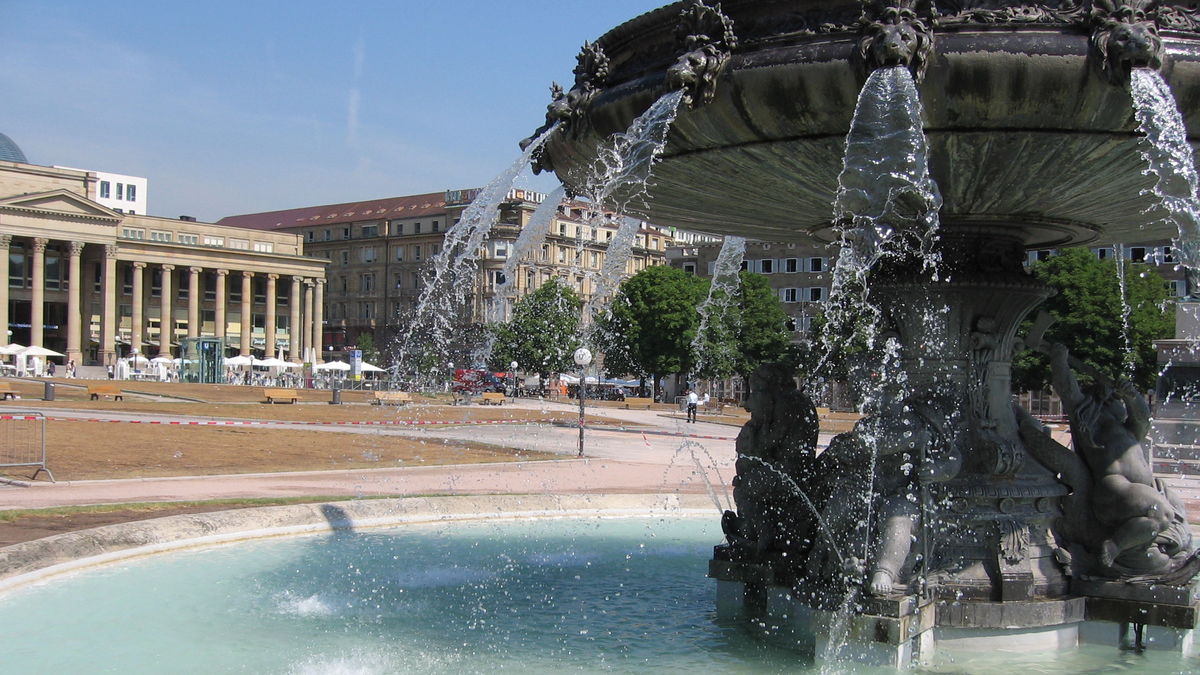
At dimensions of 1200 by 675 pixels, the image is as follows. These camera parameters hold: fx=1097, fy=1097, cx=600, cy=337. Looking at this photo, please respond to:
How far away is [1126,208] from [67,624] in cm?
775

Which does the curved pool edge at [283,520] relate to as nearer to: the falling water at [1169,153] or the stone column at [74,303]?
the falling water at [1169,153]

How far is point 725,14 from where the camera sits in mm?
6293

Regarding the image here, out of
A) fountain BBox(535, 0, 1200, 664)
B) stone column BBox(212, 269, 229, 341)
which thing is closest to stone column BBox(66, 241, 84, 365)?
stone column BBox(212, 269, 229, 341)

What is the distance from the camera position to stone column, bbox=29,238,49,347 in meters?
89.6

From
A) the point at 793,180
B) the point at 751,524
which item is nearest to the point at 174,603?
the point at 751,524

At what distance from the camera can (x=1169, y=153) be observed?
571cm

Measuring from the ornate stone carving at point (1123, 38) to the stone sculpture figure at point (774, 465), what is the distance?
3.64 metres

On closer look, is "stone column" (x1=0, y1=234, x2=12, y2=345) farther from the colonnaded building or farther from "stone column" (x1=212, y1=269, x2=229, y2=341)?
"stone column" (x1=212, y1=269, x2=229, y2=341)

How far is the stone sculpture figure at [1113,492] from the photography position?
7.60 m

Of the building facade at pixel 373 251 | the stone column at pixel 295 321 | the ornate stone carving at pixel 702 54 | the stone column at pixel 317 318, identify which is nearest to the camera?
the ornate stone carving at pixel 702 54

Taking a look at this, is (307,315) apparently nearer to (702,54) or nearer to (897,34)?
(702,54)

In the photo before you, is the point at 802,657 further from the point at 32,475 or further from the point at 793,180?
the point at 32,475

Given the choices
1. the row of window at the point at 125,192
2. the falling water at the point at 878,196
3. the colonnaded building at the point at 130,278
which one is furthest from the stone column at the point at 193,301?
the falling water at the point at 878,196

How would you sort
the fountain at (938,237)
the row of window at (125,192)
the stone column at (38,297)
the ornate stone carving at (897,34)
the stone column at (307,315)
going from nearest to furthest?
the ornate stone carving at (897,34) → the fountain at (938,237) → the stone column at (38,297) → the stone column at (307,315) → the row of window at (125,192)
